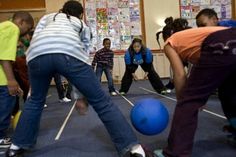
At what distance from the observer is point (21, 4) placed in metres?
11.8

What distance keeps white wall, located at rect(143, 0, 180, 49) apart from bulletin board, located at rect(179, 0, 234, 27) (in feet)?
0.87

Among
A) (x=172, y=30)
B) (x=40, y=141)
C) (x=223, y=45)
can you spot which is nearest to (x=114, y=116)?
(x=223, y=45)

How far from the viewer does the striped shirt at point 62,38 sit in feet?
8.57

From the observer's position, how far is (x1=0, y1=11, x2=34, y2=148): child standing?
304 cm

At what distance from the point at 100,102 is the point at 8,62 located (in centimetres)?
97

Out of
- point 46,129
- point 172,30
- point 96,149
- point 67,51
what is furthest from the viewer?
point 172,30

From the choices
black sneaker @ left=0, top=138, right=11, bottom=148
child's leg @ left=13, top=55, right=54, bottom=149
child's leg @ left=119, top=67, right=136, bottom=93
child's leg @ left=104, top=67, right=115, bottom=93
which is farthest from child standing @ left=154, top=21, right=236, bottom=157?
child's leg @ left=104, top=67, right=115, bottom=93

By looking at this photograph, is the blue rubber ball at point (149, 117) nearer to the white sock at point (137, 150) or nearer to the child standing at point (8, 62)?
the white sock at point (137, 150)

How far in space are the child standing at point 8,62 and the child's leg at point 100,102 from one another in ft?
2.18

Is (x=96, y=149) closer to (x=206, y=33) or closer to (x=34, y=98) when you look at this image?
(x=34, y=98)

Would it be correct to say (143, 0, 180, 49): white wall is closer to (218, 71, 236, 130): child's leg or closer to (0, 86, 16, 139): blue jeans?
(0, 86, 16, 139): blue jeans

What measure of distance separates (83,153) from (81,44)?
0.89m

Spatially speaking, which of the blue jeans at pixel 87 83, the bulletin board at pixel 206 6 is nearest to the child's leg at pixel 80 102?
the blue jeans at pixel 87 83

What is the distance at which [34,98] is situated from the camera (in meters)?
2.77
